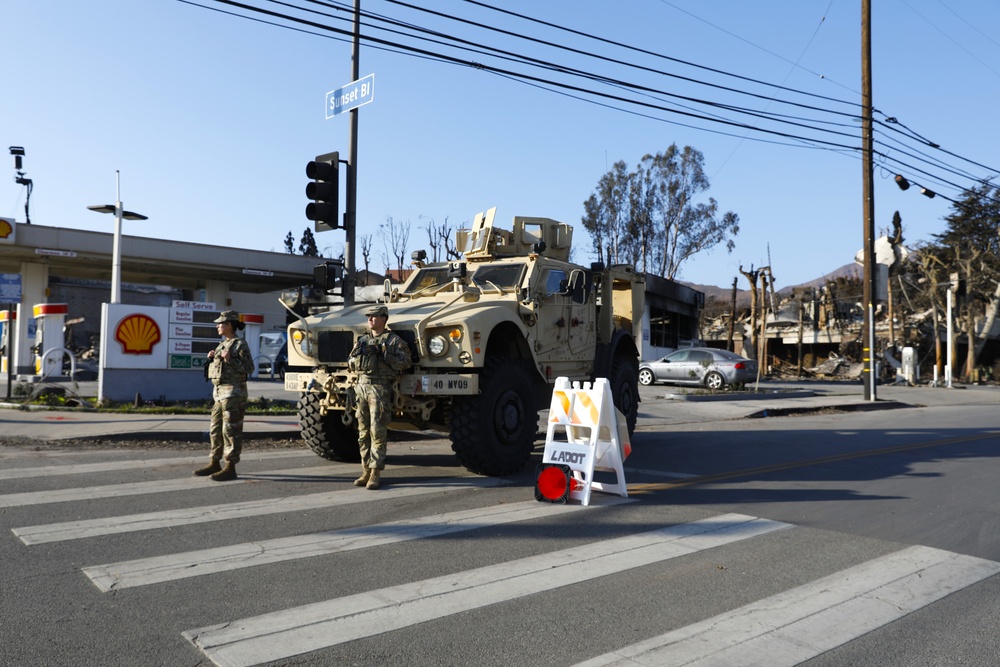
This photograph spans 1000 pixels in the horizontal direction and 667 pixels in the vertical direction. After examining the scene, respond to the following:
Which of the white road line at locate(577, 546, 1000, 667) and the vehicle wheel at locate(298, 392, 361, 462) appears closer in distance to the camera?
the white road line at locate(577, 546, 1000, 667)

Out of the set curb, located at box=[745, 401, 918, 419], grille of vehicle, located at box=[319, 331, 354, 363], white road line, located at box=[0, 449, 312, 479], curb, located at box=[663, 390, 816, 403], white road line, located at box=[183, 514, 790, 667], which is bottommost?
white road line, located at box=[183, 514, 790, 667]

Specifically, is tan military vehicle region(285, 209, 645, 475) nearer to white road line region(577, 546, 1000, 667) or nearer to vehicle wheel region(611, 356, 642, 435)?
vehicle wheel region(611, 356, 642, 435)

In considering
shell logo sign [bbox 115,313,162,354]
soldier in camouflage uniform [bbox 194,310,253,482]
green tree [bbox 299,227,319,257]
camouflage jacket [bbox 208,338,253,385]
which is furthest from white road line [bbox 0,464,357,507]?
green tree [bbox 299,227,319,257]

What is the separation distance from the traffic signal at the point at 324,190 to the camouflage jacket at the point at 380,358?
12.2ft

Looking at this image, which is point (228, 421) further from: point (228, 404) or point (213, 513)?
point (213, 513)

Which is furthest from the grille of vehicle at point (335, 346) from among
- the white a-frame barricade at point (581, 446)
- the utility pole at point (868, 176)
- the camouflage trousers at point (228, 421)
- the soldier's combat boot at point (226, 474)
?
the utility pole at point (868, 176)

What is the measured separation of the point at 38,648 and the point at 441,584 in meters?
2.06

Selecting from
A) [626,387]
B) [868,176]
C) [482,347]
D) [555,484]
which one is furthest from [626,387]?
[868,176]

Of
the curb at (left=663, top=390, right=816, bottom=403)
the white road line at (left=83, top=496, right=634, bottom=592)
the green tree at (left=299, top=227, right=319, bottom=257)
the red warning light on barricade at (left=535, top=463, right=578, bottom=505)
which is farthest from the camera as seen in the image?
the green tree at (left=299, top=227, right=319, bottom=257)

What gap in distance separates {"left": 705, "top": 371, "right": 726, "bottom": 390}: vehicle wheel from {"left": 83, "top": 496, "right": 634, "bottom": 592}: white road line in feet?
60.1

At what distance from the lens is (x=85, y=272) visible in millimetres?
33625

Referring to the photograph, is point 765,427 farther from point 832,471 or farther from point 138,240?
point 138,240

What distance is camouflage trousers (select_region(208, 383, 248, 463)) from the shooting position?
785cm

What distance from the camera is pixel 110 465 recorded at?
848cm
